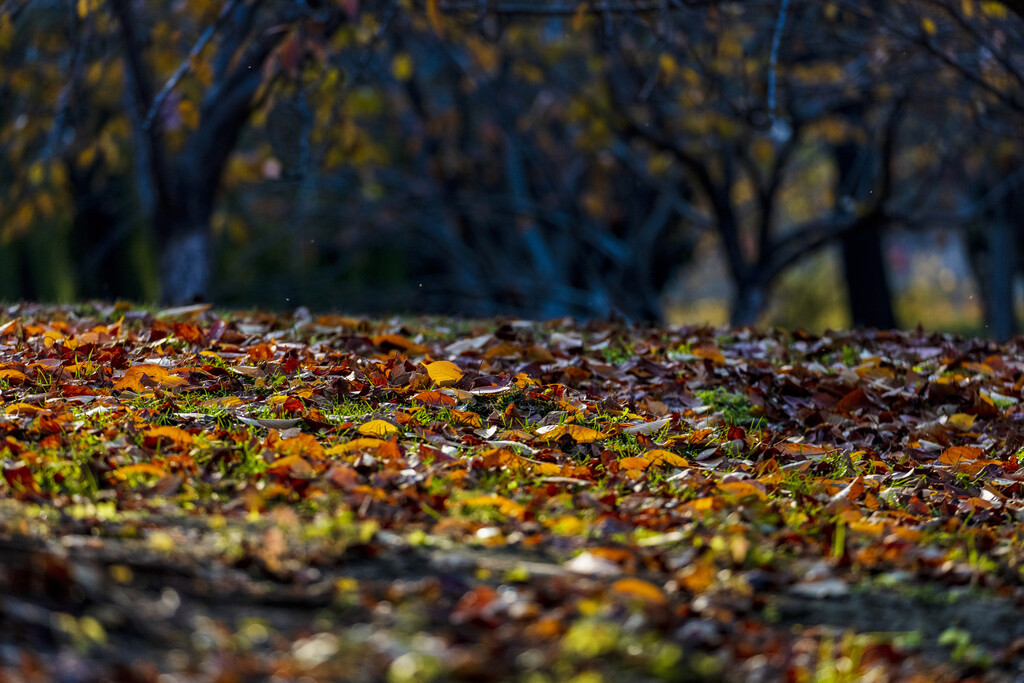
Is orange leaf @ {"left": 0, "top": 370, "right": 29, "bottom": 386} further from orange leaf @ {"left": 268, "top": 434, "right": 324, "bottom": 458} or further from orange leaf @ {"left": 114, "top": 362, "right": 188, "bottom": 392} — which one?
orange leaf @ {"left": 268, "top": 434, "right": 324, "bottom": 458}

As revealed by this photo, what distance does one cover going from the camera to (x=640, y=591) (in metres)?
1.96

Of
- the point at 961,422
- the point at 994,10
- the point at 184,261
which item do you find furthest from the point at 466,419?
the point at 994,10

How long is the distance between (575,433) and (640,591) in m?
1.28

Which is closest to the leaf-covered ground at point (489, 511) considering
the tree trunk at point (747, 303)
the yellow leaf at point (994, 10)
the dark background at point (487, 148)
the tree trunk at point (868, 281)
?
the dark background at point (487, 148)

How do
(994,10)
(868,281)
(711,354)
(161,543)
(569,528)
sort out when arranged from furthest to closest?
(868,281)
(994,10)
(711,354)
(569,528)
(161,543)

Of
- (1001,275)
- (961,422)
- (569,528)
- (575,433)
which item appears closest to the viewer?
(569,528)

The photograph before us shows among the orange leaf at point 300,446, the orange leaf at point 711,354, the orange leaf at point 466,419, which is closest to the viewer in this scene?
the orange leaf at point 300,446

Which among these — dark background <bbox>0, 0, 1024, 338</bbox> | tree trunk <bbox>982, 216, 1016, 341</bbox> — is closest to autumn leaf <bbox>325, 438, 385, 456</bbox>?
dark background <bbox>0, 0, 1024, 338</bbox>

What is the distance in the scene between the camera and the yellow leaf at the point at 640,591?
1.95 m

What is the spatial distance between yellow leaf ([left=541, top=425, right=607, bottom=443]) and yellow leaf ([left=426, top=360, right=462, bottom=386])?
1.75 feet

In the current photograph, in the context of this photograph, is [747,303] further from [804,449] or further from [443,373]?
[443,373]

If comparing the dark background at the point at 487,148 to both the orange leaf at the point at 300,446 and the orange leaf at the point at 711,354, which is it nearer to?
the orange leaf at the point at 711,354

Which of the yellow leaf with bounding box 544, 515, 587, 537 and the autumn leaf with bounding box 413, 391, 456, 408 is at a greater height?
the autumn leaf with bounding box 413, 391, 456, 408

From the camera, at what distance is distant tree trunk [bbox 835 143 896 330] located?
11.4 metres
